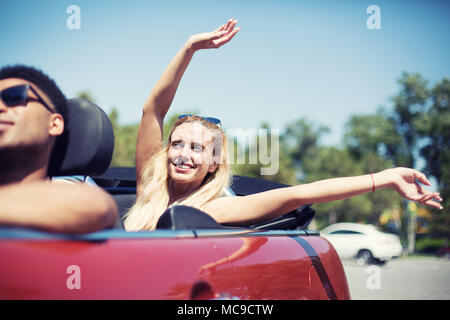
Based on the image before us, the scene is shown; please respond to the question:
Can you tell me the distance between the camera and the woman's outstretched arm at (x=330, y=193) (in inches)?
71.6

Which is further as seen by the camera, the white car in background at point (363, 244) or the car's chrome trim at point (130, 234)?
the white car in background at point (363, 244)

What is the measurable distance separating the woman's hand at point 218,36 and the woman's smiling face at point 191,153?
51 cm

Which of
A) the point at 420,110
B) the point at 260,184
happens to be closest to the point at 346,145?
the point at 420,110

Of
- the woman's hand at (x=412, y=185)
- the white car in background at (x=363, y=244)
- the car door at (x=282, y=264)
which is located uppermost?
the woman's hand at (x=412, y=185)

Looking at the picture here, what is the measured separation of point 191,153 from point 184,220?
88 centimetres

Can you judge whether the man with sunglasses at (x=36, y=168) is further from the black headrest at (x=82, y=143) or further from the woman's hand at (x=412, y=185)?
the woman's hand at (x=412, y=185)

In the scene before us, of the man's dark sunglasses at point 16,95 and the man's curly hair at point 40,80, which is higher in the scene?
the man's curly hair at point 40,80

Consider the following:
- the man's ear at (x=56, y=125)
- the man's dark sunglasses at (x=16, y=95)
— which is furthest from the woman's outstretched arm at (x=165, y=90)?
the man's dark sunglasses at (x=16, y=95)

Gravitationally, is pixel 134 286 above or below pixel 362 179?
below

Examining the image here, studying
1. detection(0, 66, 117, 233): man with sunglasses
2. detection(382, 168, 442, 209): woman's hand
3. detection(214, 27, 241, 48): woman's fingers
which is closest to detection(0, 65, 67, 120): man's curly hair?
detection(0, 66, 117, 233): man with sunglasses

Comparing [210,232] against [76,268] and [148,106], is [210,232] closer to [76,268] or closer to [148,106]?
[76,268]

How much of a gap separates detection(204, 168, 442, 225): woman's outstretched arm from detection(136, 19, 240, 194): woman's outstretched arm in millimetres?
816
